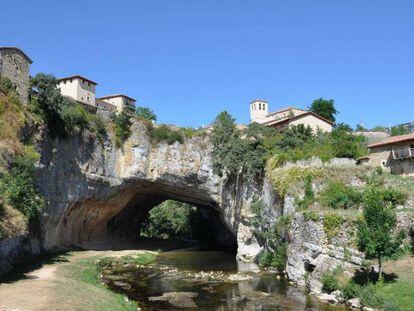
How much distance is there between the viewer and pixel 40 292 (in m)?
19.6

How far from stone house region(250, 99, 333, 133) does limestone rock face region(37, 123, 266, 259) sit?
10467 millimetres

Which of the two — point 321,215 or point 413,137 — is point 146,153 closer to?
point 321,215

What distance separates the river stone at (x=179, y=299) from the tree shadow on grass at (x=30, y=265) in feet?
24.3

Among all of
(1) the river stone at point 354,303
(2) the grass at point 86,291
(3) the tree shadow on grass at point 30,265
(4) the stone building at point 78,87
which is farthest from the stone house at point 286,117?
(1) the river stone at point 354,303

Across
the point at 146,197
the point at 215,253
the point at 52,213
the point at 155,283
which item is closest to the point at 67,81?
the point at 146,197

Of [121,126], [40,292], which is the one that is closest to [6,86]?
[121,126]

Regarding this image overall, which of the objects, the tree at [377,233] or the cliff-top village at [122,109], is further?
the cliff-top village at [122,109]

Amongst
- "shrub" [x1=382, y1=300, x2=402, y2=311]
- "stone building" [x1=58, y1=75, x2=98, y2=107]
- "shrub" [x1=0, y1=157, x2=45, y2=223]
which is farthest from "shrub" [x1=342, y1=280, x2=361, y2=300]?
"stone building" [x1=58, y1=75, x2=98, y2=107]

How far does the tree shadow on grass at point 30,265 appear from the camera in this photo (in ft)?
74.5

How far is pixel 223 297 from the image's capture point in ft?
73.2

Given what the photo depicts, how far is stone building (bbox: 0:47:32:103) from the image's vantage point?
30.8m

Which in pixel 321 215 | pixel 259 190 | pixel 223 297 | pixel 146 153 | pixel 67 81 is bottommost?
pixel 223 297

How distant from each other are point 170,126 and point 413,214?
1035 inches

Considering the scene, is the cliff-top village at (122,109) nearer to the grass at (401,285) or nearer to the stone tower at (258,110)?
the stone tower at (258,110)
